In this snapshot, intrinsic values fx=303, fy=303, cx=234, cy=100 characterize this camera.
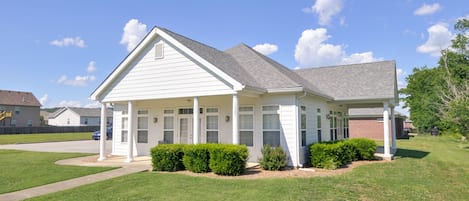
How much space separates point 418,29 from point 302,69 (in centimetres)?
817

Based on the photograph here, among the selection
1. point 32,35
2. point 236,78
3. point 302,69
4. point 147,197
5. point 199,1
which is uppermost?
point 199,1

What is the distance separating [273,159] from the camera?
1133cm

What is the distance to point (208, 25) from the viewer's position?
16828 millimetres

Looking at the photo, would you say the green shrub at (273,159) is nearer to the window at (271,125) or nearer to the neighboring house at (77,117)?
the window at (271,125)

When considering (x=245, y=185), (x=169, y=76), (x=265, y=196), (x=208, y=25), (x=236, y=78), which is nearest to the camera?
(x=265, y=196)

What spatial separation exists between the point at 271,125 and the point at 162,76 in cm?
515

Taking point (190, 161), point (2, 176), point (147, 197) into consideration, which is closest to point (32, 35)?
point (2, 176)

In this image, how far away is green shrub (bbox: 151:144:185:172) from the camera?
1123 centimetres

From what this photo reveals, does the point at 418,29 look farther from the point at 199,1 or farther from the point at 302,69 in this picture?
the point at 199,1

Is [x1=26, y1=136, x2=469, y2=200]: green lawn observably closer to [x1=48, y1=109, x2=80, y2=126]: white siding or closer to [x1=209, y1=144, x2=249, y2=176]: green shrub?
[x1=209, y1=144, x2=249, y2=176]: green shrub

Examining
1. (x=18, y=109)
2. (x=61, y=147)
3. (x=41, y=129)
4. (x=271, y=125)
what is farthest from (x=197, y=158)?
(x=18, y=109)

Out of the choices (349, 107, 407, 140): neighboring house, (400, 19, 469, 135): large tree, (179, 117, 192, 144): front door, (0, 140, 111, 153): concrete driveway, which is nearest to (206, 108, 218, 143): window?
(179, 117, 192, 144): front door

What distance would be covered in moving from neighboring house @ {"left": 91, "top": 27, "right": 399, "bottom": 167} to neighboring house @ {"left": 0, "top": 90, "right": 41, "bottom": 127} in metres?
53.3

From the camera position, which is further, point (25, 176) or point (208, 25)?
point (208, 25)
